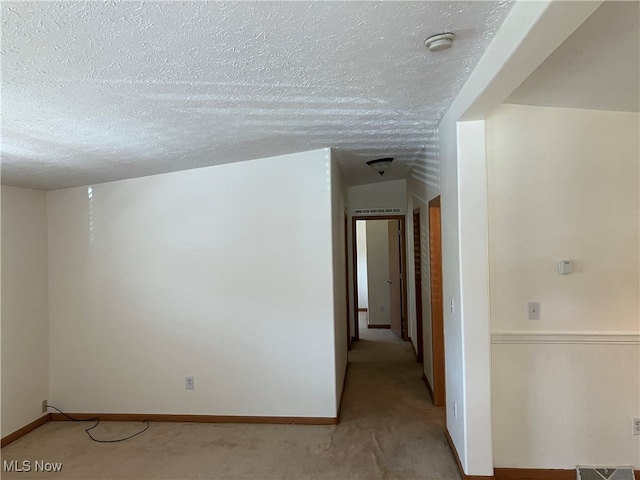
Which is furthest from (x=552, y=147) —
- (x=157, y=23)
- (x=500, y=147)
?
(x=157, y=23)

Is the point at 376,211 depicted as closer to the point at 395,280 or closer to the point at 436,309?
the point at 395,280

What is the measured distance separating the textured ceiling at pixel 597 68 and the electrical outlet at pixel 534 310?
1.27 metres

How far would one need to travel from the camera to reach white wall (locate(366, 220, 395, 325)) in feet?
24.6

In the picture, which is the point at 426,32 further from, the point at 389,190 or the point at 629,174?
the point at 389,190

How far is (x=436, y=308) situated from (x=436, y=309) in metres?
0.01

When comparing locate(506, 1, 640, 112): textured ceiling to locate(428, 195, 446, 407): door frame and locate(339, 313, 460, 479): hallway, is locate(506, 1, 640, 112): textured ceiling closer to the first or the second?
locate(428, 195, 446, 407): door frame

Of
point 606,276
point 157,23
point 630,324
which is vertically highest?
point 157,23

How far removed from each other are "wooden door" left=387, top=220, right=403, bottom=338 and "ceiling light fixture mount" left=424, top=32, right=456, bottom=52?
513 centimetres

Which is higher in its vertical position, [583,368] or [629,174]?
[629,174]

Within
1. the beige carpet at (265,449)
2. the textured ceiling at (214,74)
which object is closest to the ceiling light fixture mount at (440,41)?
the textured ceiling at (214,74)

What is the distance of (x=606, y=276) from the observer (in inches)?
98.9

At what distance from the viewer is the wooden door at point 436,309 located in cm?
375

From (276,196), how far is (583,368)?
259cm

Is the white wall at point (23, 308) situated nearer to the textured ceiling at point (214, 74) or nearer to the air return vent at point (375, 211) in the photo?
the textured ceiling at point (214, 74)
